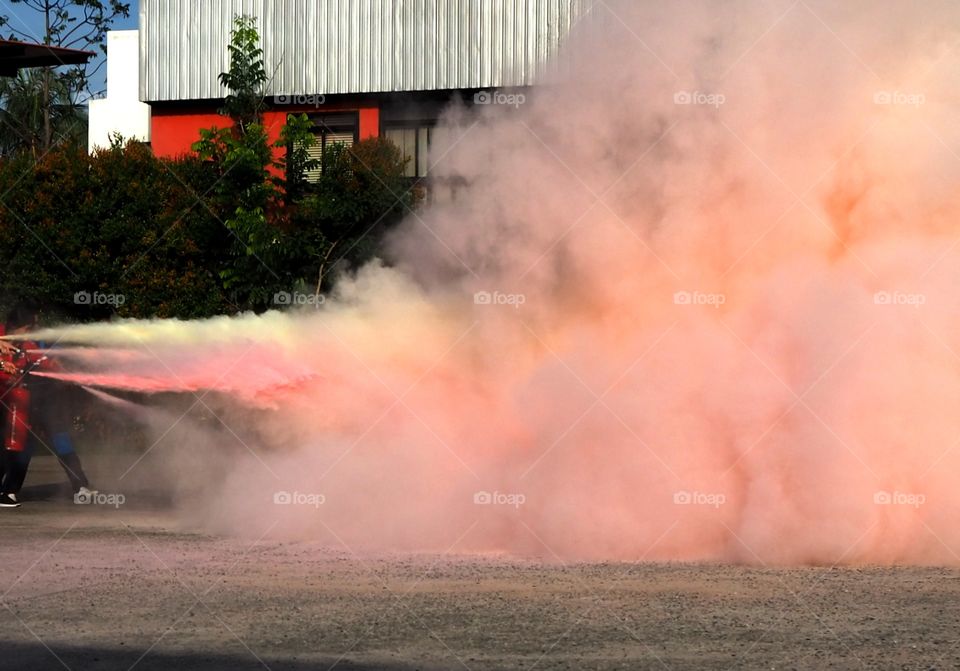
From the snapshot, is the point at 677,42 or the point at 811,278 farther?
the point at 677,42

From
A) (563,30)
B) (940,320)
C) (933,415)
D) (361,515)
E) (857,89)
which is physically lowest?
(361,515)

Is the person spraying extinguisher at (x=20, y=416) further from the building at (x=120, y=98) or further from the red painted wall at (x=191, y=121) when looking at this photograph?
the building at (x=120, y=98)

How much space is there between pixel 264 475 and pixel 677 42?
6.53 metres

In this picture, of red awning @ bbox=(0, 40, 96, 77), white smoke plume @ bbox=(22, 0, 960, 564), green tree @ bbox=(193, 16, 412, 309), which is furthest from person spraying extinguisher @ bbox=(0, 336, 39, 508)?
green tree @ bbox=(193, 16, 412, 309)

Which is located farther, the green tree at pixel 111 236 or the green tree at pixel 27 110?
the green tree at pixel 27 110

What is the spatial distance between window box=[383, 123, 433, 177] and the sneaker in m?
13.3

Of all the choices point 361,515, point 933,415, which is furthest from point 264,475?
point 933,415

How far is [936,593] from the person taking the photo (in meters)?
10.1

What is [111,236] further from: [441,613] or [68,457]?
[441,613]

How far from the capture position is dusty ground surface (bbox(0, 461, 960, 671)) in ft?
26.5

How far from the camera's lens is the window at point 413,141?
28078mm

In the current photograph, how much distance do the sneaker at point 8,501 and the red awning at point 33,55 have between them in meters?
7.74

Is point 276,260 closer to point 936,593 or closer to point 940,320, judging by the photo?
point 940,320

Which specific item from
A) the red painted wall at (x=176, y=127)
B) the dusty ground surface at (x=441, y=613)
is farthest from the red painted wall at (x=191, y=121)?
the dusty ground surface at (x=441, y=613)
